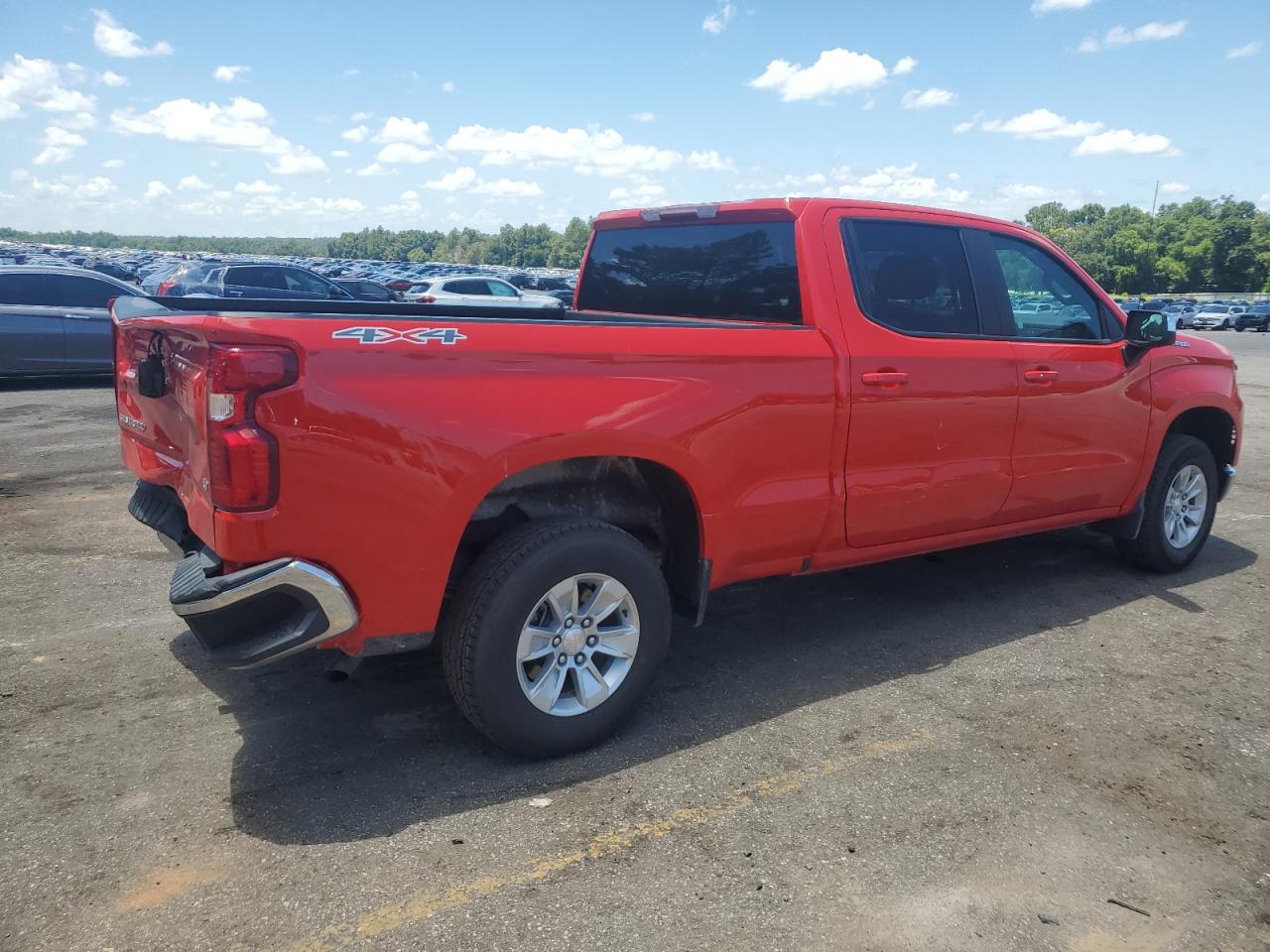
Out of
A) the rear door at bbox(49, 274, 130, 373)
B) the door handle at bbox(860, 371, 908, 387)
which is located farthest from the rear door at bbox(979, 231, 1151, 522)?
the rear door at bbox(49, 274, 130, 373)

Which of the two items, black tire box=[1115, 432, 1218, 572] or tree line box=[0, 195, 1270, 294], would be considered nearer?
black tire box=[1115, 432, 1218, 572]

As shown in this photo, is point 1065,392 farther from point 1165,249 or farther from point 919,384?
point 1165,249

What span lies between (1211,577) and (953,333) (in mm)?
2698

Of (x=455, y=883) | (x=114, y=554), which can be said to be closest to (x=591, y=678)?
(x=455, y=883)

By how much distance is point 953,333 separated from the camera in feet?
14.7

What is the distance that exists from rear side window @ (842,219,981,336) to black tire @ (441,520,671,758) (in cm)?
160

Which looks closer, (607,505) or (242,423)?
(242,423)

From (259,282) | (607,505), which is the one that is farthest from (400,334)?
(259,282)

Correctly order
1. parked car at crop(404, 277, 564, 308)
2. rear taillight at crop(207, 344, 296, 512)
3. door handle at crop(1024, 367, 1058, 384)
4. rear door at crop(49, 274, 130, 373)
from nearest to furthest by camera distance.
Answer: rear taillight at crop(207, 344, 296, 512) → door handle at crop(1024, 367, 1058, 384) → rear door at crop(49, 274, 130, 373) → parked car at crop(404, 277, 564, 308)

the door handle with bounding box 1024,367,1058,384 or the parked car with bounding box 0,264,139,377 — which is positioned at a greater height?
the door handle with bounding box 1024,367,1058,384

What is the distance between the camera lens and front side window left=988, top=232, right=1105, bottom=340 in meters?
4.81

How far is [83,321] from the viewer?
12.8m

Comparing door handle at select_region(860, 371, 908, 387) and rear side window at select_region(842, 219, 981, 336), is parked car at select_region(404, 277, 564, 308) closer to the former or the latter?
rear side window at select_region(842, 219, 981, 336)

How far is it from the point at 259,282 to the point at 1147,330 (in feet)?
55.4
